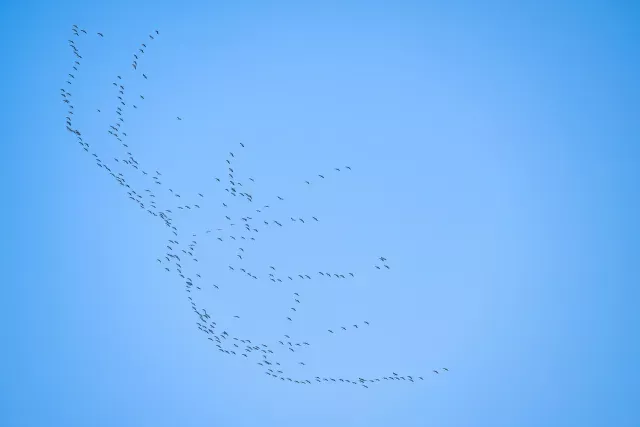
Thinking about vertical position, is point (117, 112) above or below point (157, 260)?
above

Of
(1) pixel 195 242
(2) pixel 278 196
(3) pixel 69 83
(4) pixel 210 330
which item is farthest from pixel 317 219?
(3) pixel 69 83

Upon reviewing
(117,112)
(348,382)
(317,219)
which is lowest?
(348,382)

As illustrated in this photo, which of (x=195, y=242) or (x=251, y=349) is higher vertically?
(x=195, y=242)

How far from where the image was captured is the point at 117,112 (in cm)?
548

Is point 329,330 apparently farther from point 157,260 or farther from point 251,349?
point 157,260

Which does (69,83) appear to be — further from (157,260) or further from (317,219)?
(317,219)

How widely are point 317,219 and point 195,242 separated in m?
1.53

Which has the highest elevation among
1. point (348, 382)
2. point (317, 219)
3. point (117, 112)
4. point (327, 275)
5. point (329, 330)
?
point (117, 112)

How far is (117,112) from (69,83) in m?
0.66

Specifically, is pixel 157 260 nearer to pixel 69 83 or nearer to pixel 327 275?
pixel 327 275

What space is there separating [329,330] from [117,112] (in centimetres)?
376

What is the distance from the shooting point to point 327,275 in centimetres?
546

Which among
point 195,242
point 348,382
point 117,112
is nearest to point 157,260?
point 195,242

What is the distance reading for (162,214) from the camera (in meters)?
5.41
